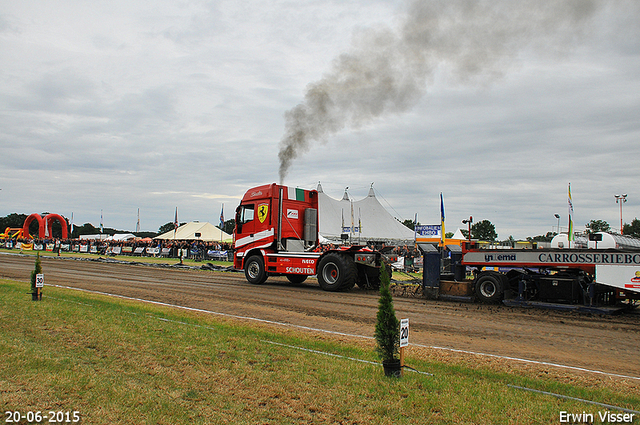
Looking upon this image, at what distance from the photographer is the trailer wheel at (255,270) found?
58.3ft

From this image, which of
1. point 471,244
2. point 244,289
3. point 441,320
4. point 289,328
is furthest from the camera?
point 244,289

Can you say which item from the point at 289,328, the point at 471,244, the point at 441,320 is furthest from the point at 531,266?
the point at 289,328

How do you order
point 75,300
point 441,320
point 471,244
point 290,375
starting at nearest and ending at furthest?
point 290,375 → point 441,320 → point 75,300 → point 471,244

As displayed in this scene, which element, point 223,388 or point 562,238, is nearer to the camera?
A: point 223,388

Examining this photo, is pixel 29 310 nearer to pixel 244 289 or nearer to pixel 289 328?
pixel 289 328

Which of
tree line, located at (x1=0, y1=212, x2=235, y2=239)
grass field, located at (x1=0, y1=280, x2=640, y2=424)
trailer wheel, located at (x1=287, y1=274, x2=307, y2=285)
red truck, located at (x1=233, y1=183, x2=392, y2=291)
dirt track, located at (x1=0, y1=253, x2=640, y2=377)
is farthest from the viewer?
tree line, located at (x1=0, y1=212, x2=235, y2=239)

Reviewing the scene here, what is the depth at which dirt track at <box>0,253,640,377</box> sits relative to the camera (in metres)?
7.25

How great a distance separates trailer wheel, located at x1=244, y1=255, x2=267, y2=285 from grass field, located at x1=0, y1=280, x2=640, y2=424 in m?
10.3

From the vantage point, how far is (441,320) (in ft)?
32.9

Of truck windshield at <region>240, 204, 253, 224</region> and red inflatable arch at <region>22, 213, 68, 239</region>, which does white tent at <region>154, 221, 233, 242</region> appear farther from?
truck windshield at <region>240, 204, 253, 224</region>

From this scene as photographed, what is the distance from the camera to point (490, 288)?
41.5 feet

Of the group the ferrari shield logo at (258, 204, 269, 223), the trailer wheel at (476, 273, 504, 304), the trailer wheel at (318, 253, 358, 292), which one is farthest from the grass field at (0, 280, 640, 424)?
the ferrari shield logo at (258, 204, 269, 223)

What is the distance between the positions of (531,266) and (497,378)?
7603mm

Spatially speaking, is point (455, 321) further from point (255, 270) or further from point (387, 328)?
point (255, 270)
